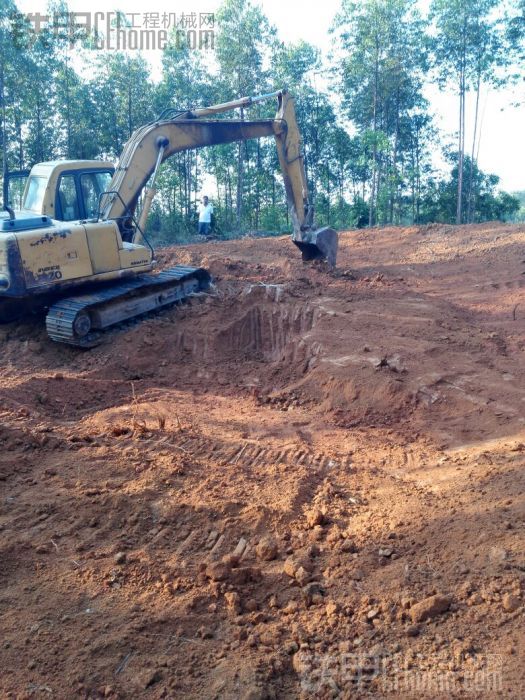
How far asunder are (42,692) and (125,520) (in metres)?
1.47

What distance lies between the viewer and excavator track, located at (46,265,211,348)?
801cm

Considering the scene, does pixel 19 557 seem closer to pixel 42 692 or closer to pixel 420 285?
pixel 42 692

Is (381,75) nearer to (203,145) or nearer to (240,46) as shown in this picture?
(240,46)

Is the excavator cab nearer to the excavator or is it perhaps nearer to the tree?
the excavator

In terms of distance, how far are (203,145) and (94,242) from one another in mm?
2860

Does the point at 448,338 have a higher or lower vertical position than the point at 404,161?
lower

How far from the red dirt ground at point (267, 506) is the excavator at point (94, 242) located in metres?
0.50

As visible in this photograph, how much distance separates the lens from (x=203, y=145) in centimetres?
1006

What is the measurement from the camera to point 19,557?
145 inches

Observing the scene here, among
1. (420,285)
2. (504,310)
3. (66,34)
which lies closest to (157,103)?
(66,34)

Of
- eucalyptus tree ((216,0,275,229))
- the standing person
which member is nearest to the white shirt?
the standing person

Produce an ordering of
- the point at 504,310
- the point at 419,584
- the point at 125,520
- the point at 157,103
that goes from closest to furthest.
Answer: the point at 419,584 < the point at 125,520 < the point at 504,310 < the point at 157,103

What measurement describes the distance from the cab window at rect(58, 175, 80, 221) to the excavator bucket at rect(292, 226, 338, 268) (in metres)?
4.56

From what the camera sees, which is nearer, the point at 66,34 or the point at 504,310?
the point at 504,310
